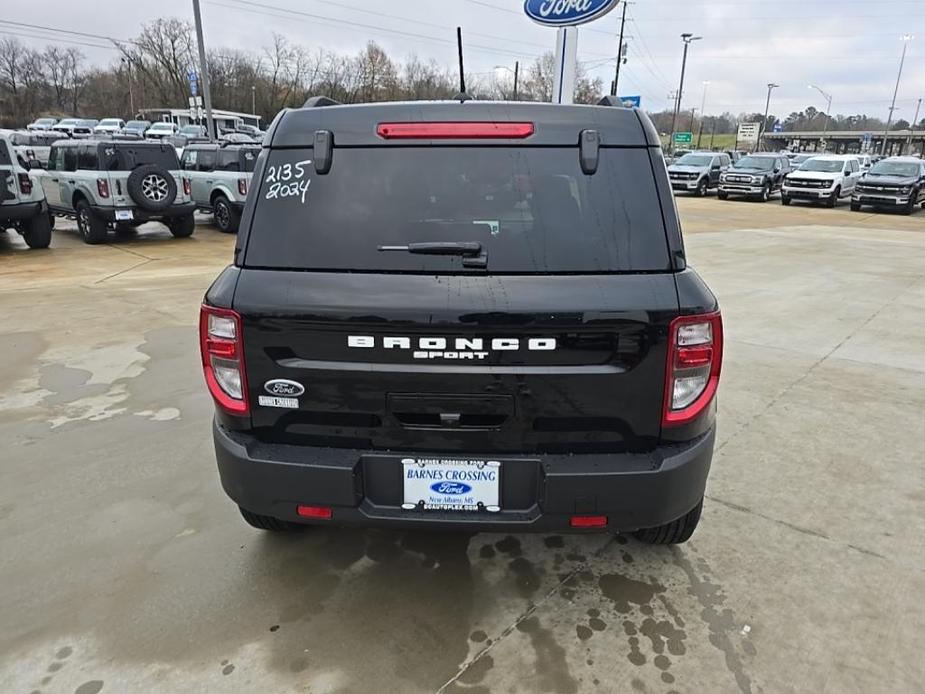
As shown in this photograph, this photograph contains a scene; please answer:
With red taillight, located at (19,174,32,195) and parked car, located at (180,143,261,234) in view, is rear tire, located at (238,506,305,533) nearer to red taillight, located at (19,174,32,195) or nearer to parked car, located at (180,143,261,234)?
red taillight, located at (19,174,32,195)

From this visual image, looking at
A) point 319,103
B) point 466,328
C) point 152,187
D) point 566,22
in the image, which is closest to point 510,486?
point 466,328

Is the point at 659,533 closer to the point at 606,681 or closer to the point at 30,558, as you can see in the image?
the point at 606,681

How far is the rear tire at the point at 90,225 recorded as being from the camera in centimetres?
1200

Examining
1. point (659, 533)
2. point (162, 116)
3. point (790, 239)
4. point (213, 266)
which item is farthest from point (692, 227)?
point (162, 116)

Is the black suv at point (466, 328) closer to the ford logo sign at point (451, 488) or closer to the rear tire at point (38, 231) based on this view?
the ford logo sign at point (451, 488)

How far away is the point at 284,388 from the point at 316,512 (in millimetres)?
472

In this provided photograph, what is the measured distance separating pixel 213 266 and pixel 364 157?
895 cm

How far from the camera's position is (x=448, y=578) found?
8.99 ft

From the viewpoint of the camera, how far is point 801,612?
8.40ft

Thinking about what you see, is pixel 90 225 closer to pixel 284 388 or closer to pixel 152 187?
pixel 152 187

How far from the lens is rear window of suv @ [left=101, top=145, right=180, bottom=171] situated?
11773mm

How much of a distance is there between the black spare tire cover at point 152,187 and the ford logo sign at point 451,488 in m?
11.6

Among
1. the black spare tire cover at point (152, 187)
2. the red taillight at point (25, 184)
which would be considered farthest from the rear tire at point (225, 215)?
the red taillight at point (25, 184)

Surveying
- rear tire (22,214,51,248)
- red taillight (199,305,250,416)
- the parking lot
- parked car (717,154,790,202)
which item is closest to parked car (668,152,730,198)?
parked car (717,154,790,202)
